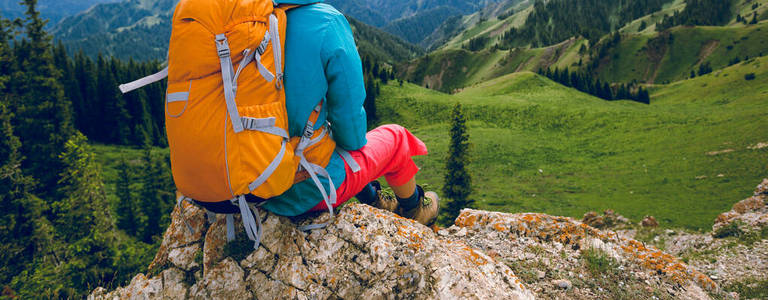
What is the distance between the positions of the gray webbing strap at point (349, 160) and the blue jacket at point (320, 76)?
20 centimetres

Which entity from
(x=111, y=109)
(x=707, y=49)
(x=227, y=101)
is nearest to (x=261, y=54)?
(x=227, y=101)

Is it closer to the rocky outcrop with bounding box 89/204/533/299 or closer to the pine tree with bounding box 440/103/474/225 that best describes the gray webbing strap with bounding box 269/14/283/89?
the rocky outcrop with bounding box 89/204/533/299

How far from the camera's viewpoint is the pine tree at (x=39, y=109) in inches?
848

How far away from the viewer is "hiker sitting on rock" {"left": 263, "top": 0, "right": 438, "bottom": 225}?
3229 millimetres

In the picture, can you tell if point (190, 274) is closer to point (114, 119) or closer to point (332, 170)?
point (332, 170)

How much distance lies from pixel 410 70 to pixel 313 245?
18256cm

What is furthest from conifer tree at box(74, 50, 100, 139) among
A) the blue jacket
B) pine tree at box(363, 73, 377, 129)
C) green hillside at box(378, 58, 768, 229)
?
the blue jacket

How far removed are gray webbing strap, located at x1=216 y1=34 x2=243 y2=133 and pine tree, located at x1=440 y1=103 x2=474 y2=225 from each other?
832 inches

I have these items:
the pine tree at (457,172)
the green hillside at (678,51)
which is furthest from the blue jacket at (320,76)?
the green hillside at (678,51)

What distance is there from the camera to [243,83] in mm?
2932

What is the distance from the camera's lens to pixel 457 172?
23359 millimetres

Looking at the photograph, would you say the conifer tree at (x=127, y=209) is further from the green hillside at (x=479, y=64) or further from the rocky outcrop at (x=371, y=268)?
the green hillside at (x=479, y=64)

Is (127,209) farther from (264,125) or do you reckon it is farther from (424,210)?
(264,125)

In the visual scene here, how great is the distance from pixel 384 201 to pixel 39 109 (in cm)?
2804
